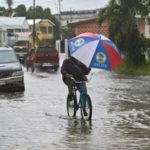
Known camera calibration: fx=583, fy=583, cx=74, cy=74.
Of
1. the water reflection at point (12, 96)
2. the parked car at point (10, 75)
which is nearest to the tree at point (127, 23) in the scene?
the parked car at point (10, 75)

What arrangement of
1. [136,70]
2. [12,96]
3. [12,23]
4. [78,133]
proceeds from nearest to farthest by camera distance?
1. [78,133]
2. [12,96]
3. [136,70]
4. [12,23]

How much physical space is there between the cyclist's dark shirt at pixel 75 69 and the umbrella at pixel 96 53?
0.36m

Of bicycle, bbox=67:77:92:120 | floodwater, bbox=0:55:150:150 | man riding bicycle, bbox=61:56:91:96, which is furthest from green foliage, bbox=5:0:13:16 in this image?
man riding bicycle, bbox=61:56:91:96

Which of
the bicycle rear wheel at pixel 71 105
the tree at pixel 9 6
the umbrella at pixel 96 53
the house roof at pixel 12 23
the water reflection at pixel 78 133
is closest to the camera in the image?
the water reflection at pixel 78 133

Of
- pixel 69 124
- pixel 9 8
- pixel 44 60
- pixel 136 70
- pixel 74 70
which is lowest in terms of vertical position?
pixel 136 70

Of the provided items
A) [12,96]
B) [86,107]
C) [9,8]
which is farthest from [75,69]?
[9,8]

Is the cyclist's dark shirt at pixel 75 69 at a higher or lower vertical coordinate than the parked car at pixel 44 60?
higher

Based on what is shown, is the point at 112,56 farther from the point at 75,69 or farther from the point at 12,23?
the point at 12,23

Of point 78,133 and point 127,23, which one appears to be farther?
point 127,23

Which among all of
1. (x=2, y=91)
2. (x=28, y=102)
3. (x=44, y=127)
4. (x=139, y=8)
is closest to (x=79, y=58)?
(x=44, y=127)

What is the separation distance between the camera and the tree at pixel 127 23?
3634cm

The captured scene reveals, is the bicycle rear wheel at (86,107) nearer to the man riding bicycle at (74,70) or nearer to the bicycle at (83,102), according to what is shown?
the bicycle at (83,102)

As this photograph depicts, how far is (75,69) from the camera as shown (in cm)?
1398

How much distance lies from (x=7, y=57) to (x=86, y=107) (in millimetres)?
10202
